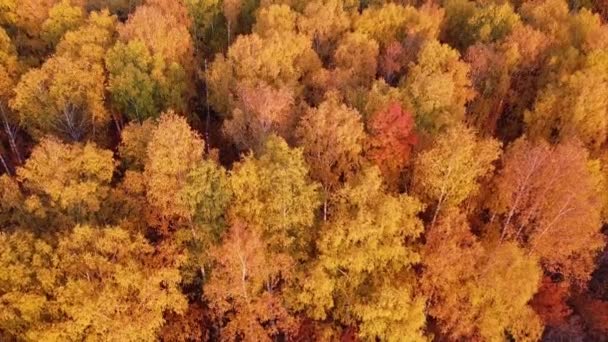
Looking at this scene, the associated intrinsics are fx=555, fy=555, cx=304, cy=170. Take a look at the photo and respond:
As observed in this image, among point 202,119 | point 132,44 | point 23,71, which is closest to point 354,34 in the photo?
point 202,119

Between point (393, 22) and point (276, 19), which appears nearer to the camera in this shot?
point (276, 19)

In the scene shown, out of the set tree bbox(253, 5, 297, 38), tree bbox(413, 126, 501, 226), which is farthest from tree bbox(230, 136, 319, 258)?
tree bbox(253, 5, 297, 38)

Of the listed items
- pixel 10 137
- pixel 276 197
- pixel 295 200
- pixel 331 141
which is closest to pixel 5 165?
pixel 10 137

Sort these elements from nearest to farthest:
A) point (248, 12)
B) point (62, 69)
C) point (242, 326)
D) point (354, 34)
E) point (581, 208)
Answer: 1. point (242, 326)
2. point (581, 208)
3. point (62, 69)
4. point (354, 34)
5. point (248, 12)

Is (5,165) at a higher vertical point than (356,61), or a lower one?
lower

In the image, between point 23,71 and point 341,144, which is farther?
point 23,71

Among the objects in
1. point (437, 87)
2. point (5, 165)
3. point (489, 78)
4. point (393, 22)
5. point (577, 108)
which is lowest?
point (5, 165)

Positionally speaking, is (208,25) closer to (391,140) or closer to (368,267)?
(391,140)

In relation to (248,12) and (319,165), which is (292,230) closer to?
(319,165)

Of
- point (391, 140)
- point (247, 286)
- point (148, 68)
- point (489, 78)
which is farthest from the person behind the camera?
point (489, 78)
